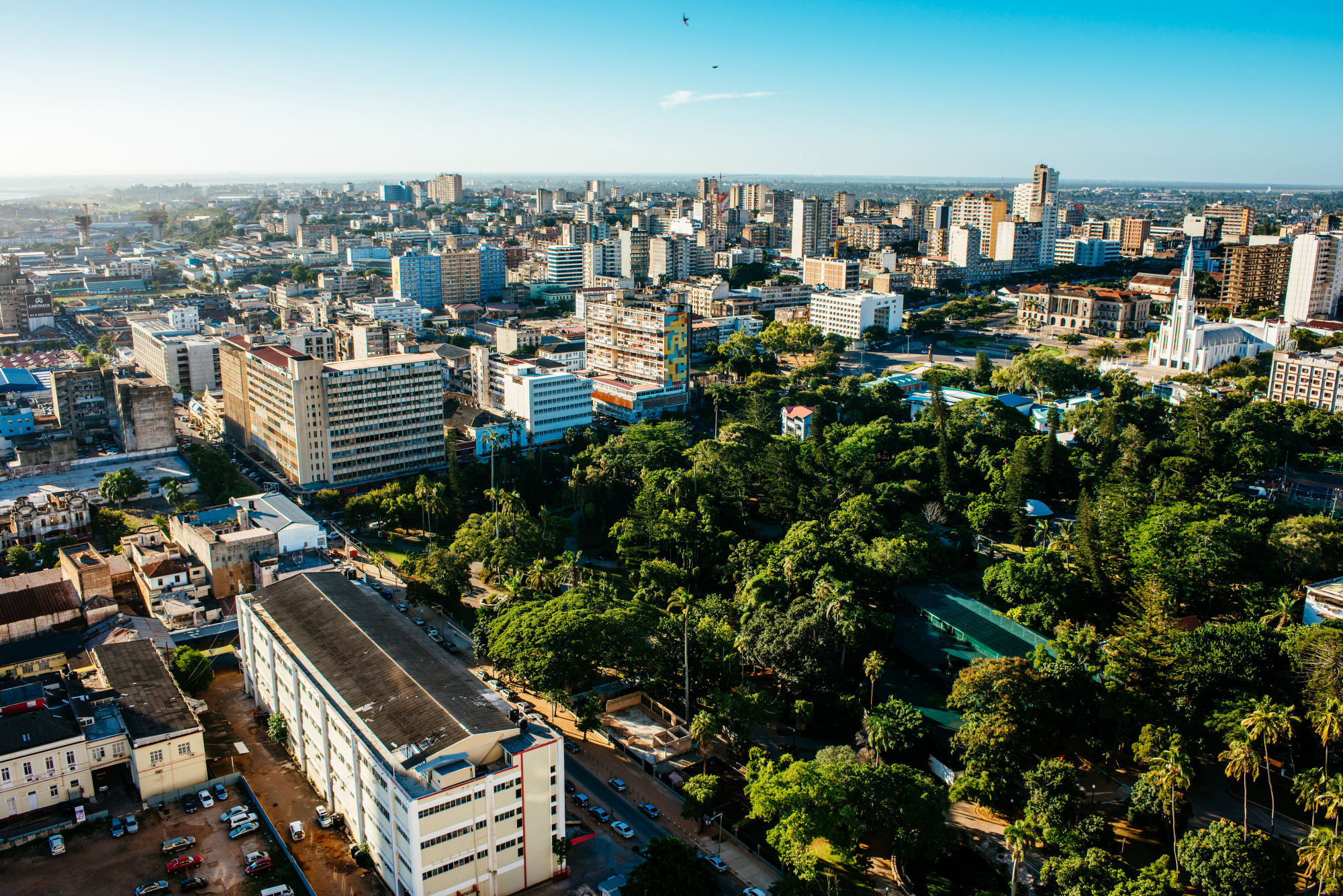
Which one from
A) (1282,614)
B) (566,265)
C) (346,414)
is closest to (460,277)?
(566,265)

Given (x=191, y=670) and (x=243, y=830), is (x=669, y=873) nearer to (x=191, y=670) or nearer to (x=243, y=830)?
(x=243, y=830)

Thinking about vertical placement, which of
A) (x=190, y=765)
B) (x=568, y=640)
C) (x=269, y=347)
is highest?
(x=269, y=347)

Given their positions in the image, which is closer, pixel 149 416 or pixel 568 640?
pixel 568 640

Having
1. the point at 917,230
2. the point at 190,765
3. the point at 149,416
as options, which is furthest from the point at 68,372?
the point at 917,230

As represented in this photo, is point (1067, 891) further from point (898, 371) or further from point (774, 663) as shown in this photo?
point (898, 371)

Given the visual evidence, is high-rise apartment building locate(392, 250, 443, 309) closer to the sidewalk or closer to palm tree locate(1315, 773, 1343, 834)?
the sidewalk

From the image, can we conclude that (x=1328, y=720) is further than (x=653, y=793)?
No

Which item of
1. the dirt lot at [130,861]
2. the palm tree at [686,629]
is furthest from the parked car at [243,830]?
the palm tree at [686,629]
